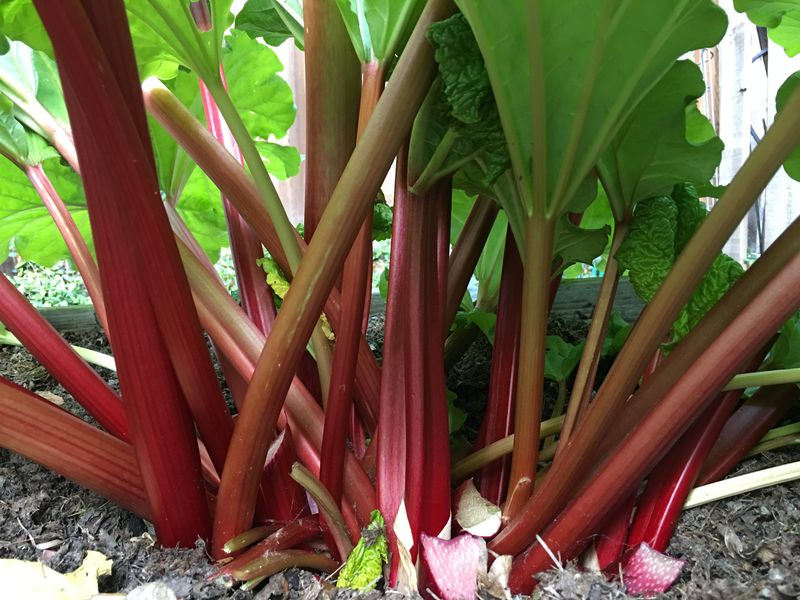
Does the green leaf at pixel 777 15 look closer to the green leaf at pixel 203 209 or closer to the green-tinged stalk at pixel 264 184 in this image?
the green-tinged stalk at pixel 264 184

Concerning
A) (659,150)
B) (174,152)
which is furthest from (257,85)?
(659,150)

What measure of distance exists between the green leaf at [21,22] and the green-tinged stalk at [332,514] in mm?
603

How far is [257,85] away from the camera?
1272 mm

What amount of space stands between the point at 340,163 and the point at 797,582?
26.4 inches

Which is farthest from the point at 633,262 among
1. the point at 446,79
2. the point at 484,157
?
the point at 446,79

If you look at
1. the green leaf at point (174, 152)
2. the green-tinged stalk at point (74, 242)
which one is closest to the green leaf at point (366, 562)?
the green-tinged stalk at point (74, 242)

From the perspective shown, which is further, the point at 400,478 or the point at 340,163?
the point at 340,163

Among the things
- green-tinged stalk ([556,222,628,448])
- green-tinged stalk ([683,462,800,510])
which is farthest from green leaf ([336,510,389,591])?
green-tinged stalk ([683,462,800,510])

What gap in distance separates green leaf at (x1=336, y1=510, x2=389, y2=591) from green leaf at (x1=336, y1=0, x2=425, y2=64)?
21.2 inches

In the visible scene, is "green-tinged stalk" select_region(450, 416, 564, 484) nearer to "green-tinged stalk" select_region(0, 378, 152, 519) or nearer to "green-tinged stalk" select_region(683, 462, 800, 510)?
"green-tinged stalk" select_region(683, 462, 800, 510)

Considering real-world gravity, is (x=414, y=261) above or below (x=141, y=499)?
above

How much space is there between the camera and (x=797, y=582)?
544 mm

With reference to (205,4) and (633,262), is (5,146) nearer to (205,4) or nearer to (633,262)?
(205,4)

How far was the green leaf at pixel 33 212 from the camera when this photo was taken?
118 centimetres
